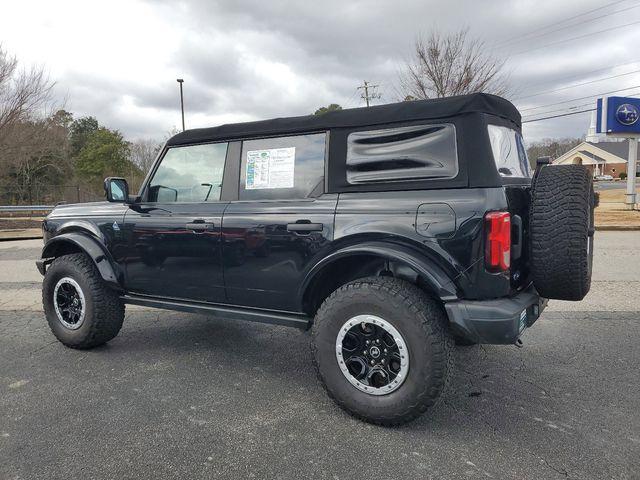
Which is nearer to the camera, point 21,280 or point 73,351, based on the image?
point 73,351

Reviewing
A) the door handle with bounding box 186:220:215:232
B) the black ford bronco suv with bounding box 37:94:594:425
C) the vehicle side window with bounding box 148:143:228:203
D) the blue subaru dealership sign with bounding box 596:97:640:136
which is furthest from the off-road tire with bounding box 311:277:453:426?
the blue subaru dealership sign with bounding box 596:97:640:136

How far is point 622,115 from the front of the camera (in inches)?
719

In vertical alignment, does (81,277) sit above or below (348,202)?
below

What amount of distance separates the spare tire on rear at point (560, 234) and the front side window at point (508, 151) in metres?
0.29

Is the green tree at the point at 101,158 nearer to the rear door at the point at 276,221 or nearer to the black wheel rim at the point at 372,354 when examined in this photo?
the rear door at the point at 276,221

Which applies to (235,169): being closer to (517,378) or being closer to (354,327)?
(354,327)

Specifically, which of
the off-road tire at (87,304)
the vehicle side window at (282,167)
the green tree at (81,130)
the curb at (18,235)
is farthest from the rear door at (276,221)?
the green tree at (81,130)

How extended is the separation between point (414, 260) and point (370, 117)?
0.99 metres

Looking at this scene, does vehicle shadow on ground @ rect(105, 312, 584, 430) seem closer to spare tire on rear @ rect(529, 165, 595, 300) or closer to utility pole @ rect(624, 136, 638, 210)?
spare tire on rear @ rect(529, 165, 595, 300)

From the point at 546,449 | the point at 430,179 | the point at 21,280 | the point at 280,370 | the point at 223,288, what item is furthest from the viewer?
the point at 21,280

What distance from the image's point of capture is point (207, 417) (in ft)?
9.22

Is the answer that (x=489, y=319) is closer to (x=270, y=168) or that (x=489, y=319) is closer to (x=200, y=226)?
(x=270, y=168)

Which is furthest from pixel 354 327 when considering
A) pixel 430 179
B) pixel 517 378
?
pixel 517 378

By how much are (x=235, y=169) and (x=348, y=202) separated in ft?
3.35
